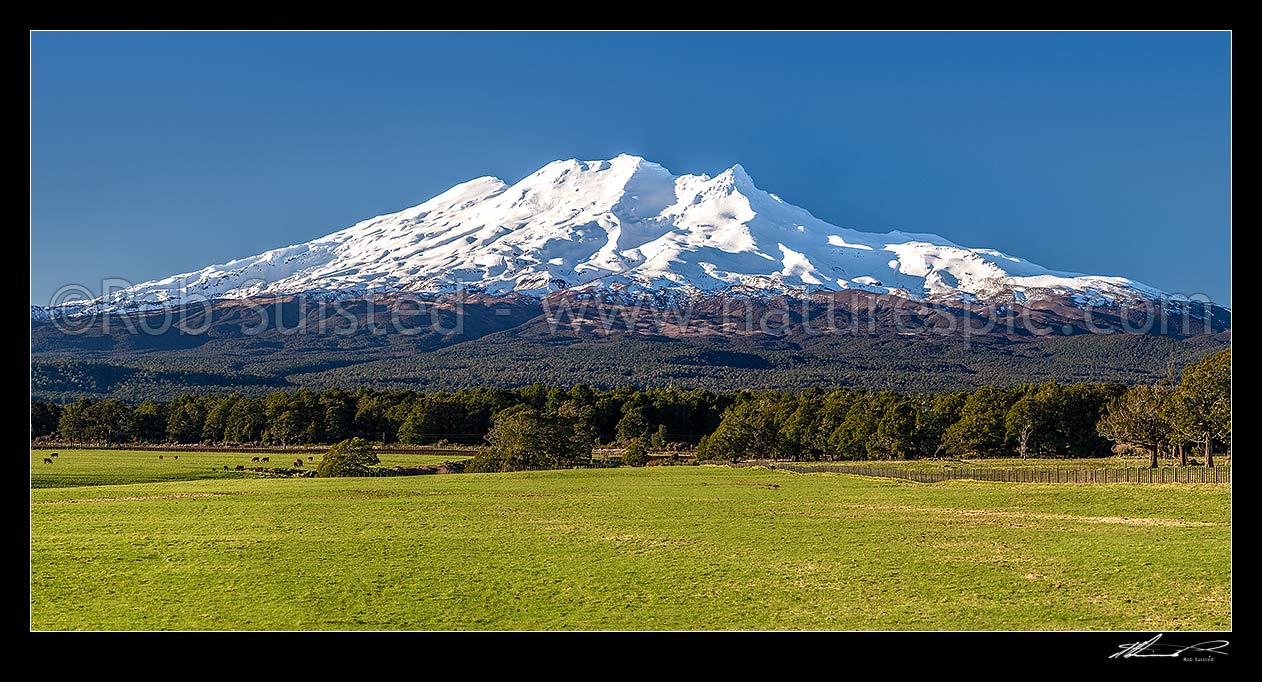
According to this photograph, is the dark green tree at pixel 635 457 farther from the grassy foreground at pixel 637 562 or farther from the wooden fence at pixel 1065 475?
the grassy foreground at pixel 637 562

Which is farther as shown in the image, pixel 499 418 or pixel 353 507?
pixel 499 418

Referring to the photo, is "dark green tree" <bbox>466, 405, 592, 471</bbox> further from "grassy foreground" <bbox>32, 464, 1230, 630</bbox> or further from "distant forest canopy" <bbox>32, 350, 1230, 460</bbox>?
"grassy foreground" <bbox>32, 464, 1230, 630</bbox>

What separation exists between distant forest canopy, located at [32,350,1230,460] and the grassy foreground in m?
25.5

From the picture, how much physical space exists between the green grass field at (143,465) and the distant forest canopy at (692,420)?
712 centimetres

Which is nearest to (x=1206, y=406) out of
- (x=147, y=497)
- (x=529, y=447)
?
(x=529, y=447)

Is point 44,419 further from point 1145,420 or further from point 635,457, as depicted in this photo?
point 1145,420

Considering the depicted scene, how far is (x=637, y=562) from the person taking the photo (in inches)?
811
